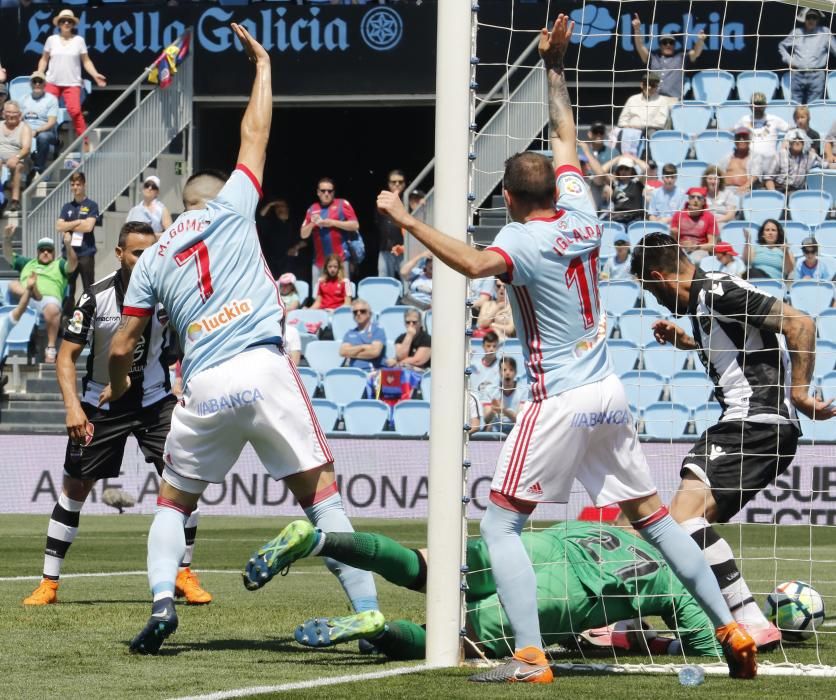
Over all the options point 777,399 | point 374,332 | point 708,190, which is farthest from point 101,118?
point 777,399

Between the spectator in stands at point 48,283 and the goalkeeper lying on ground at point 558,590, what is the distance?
15.4m

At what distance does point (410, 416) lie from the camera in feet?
60.2

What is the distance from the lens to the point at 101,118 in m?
23.0

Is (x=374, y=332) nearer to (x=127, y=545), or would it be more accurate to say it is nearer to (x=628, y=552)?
(x=127, y=545)

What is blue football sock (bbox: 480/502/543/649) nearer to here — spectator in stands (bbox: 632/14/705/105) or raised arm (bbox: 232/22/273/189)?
raised arm (bbox: 232/22/273/189)

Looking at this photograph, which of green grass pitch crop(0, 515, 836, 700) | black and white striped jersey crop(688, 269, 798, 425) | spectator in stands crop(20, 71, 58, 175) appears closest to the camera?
green grass pitch crop(0, 515, 836, 700)

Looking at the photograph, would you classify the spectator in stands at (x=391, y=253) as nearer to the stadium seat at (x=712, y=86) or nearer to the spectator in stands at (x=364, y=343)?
the spectator in stands at (x=364, y=343)

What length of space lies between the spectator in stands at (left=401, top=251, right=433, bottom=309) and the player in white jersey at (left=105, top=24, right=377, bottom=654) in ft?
45.9

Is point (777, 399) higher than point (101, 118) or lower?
lower

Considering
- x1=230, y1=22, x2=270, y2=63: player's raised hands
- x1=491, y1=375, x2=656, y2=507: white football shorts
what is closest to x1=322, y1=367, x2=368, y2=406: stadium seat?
x1=230, y1=22, x2=270, y2=63: player's raised hands

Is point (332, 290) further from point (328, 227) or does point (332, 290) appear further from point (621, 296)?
point (621, 296)

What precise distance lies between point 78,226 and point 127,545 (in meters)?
9.42

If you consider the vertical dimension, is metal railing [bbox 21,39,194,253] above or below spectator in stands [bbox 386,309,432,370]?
above

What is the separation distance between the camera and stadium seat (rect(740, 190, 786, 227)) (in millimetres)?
17953
